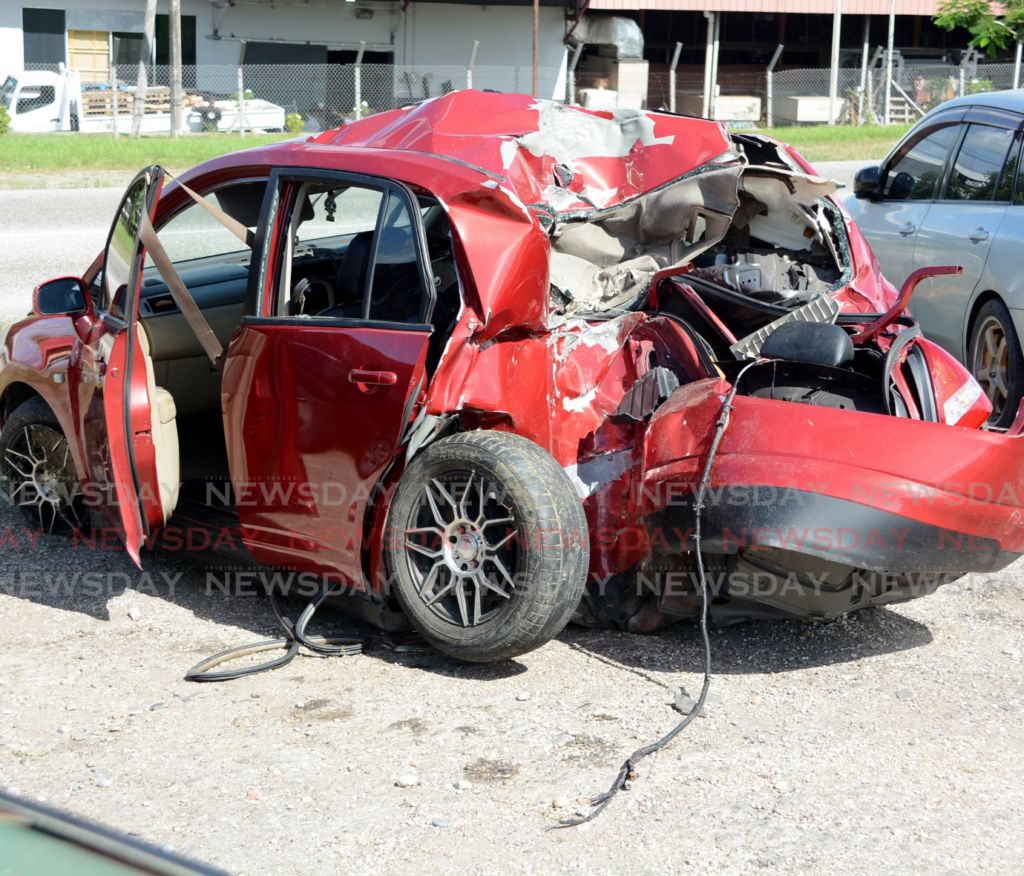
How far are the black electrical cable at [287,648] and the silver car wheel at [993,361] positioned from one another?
4.02 meters

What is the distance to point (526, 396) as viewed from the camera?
4.30 m

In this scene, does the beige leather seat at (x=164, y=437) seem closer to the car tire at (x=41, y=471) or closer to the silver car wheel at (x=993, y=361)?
the car tire at (x=41, y=471)

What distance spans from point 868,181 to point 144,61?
24.8 metres

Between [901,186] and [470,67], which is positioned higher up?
[470,67]

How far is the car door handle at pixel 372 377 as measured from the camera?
157 inches

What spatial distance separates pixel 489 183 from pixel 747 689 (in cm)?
209

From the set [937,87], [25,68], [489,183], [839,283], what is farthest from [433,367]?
[937,87]

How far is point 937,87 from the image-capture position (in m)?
29.9

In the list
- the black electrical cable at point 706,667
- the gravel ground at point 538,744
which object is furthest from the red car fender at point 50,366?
the black electrical cable at point 706,667

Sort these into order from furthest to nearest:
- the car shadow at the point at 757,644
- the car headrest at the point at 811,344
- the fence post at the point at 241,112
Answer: the fence post at the point at 241,112 < the car shadow at the point at 757,644 < the car headrest at the point at 811,344

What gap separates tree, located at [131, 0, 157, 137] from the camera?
948 inches

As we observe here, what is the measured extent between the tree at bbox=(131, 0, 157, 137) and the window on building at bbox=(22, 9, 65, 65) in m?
2.04

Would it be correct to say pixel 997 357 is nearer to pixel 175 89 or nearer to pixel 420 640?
pixel 420 640

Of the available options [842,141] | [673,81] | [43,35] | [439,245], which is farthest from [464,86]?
[439,245]
